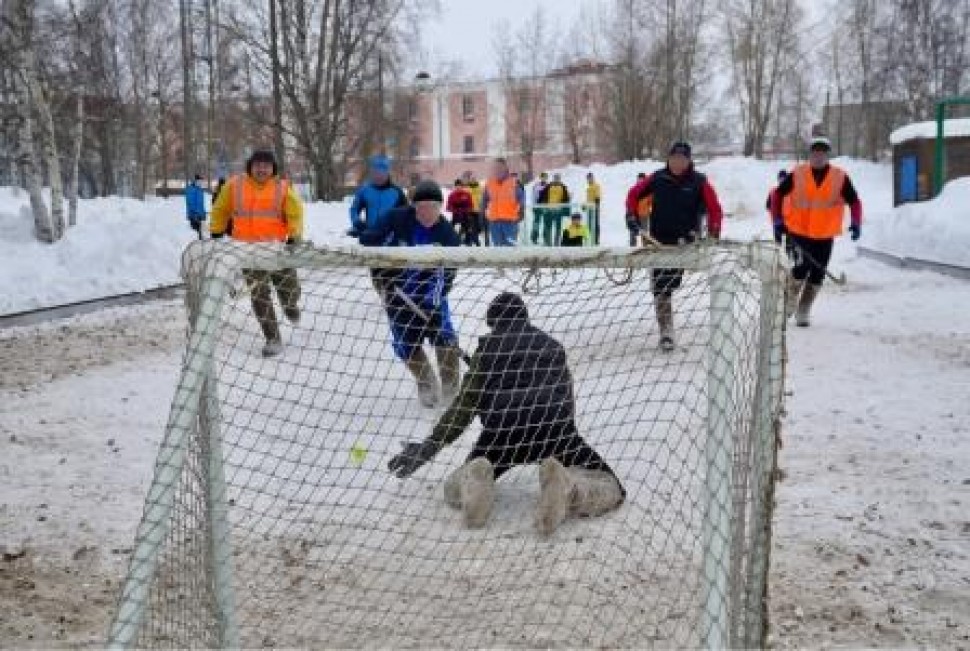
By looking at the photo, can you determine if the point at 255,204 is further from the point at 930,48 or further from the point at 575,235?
the point at 930,48

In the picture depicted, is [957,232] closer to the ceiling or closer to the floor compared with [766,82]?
closer to the floor

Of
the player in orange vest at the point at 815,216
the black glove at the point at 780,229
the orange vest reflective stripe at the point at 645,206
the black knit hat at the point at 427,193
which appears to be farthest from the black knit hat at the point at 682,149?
the black knit hat at the point at 427,193

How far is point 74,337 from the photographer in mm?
8430

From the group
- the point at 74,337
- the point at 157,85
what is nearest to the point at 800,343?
the point at 74,337

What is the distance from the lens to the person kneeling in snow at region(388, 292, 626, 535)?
3689 mm

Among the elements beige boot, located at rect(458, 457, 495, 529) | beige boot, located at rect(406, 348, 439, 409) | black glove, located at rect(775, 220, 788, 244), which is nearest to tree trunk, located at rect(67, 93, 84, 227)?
black glove, located at rect(775, 220, 788, 244)

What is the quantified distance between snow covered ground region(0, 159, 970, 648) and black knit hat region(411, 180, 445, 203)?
200 cm

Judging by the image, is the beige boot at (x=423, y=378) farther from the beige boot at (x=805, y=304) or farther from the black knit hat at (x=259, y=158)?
the beige boot at (x=805, y=304)

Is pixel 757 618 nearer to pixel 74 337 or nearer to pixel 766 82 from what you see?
pixel 74 337

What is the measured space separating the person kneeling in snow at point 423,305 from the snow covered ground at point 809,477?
59.8 inches

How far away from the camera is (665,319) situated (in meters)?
6.31

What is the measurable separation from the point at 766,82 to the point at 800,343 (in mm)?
32904

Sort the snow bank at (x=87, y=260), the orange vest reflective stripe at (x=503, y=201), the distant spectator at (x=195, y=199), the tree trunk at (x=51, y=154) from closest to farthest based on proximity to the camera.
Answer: the snow bank at (x=87, y=260) < the tree trunk at (x=51, y=154) < the orange vest reflective stripe at (x=503, y=201) < the distant spectator at (x=195, y=199)

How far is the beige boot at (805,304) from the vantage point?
7.67 meters
